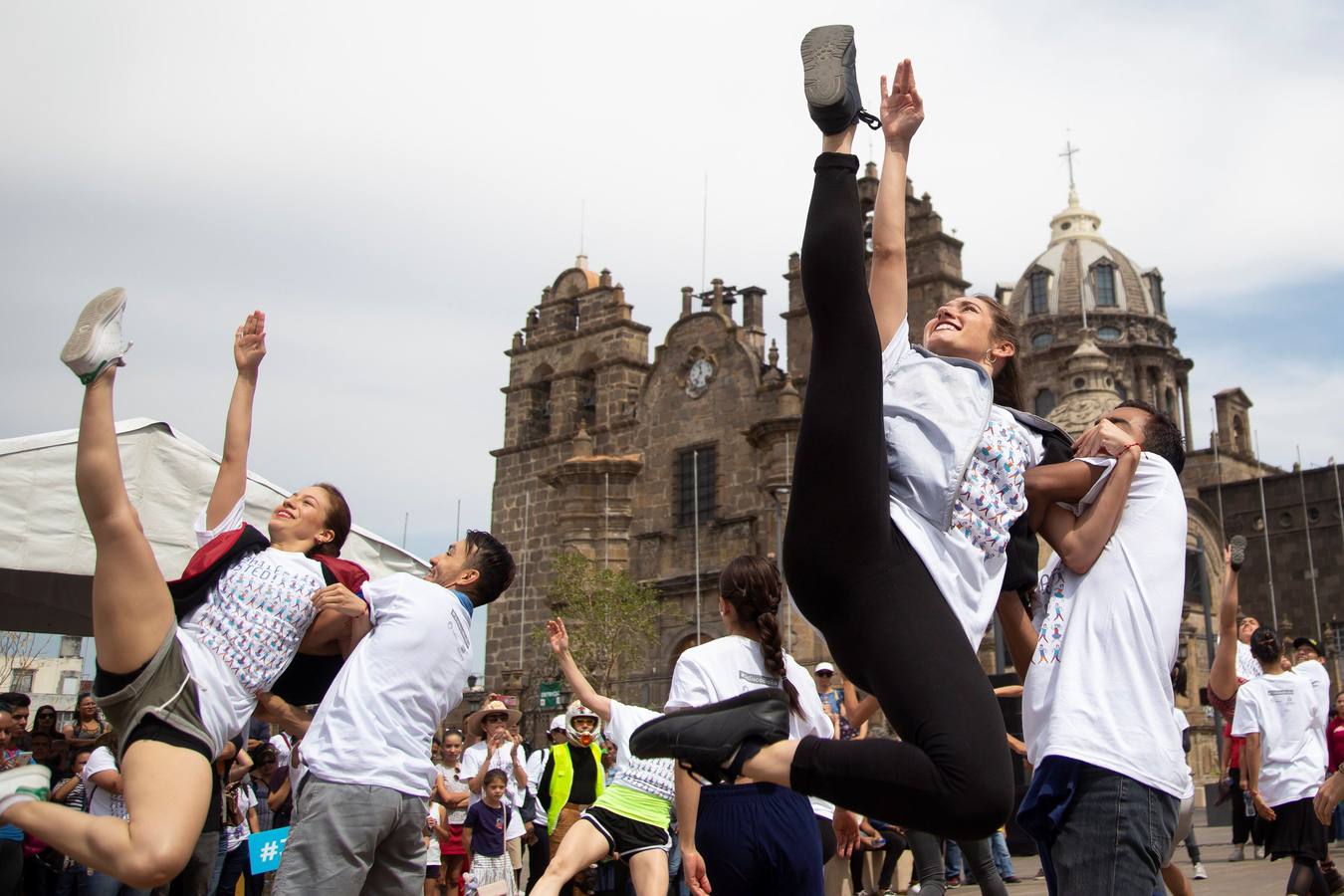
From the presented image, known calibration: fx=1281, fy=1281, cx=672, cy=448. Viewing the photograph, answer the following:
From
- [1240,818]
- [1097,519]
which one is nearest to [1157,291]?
[1240,818]

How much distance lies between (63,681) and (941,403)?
283 feet

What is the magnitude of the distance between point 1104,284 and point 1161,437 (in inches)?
1890

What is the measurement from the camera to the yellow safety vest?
10.7 meters

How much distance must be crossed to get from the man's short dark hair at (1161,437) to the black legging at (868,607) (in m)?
1.17

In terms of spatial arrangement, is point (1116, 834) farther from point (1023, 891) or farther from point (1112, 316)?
point (1112, 316)

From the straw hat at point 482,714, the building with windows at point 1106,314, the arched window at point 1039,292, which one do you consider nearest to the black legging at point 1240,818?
the straw hat at point 482,714

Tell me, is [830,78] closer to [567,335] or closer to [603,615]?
[603,615]

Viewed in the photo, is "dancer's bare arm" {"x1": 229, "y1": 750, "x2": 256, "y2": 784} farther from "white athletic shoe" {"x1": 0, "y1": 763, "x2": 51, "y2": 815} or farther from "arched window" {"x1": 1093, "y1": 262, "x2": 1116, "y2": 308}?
"arched window" {"x1": 1093, "y1": 262, "x2": 1116, "y2": 308}

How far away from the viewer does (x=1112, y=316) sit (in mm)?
48031

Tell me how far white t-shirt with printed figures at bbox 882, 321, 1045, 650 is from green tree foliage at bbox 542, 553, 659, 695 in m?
28.3

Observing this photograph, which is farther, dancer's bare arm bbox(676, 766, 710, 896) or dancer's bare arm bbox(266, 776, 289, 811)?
dancer's bare arm bbox(266, 776, 289, 811)

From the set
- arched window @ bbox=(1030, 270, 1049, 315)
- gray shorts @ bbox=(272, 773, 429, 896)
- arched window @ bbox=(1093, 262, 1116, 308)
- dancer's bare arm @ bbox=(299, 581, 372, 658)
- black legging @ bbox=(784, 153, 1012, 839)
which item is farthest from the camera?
arched window @ bbox=(1030, 270, 1049, 315)

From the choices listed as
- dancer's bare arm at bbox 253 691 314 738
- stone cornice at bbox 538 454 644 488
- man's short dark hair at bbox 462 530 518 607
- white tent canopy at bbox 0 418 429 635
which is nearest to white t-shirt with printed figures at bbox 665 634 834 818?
man's short dark hair at bbox 462 530 518 607

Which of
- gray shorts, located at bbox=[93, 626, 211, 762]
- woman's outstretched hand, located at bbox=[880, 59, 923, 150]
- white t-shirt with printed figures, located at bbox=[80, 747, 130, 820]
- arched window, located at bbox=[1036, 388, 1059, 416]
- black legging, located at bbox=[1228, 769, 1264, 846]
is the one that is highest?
arched window, located at bbox=[1036, 388, 1059, 416]
